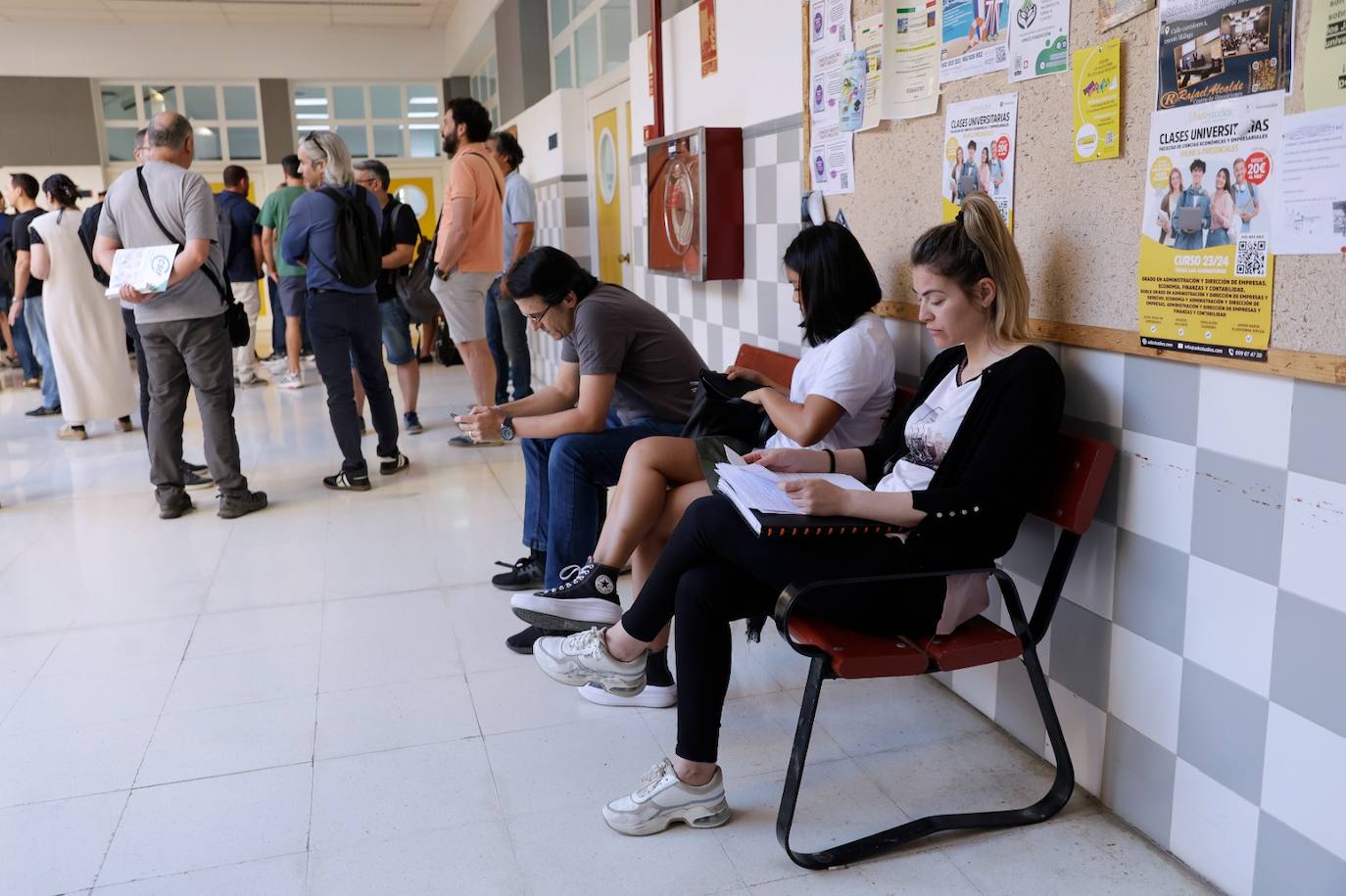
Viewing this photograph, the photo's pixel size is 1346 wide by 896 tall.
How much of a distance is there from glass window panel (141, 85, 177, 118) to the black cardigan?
11420 millimetres

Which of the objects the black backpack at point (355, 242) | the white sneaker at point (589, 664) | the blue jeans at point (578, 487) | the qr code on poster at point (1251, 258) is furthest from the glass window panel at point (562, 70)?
the qr code on poster at point (1251, 258)

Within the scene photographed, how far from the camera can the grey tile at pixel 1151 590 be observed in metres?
1.73

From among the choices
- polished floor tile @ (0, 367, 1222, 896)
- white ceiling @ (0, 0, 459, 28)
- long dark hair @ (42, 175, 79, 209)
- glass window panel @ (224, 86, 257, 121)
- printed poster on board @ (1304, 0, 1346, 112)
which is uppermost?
white ceiling @ (0, 0, 459, 28)

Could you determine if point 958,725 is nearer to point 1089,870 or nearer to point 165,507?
point 1089,870

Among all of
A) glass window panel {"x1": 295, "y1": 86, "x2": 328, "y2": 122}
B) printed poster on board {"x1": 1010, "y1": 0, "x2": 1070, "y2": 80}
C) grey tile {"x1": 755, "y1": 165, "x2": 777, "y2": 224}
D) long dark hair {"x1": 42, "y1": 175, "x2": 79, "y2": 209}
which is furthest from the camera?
glass window panel {"x1": 295, "y1": 86, "x2": 328, "y2": 122}

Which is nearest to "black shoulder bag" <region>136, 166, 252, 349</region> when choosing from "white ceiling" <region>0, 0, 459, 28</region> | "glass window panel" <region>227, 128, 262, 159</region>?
"white ceiling" <region>0, 0, 459, 28</region>

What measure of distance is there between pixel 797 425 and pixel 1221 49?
3.61ft

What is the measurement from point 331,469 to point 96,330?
1.86 metres

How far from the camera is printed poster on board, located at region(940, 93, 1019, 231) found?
2049 millimetres

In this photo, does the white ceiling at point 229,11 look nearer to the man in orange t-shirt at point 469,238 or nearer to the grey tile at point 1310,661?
the man in orange t-shirt at point 469,238

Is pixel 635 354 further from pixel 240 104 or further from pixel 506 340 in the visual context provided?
pixel 240 104

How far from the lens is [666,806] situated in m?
1.91

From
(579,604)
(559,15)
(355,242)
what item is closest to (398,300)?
(355,242)

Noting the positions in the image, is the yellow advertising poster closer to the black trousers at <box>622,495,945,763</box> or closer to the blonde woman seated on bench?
the blonde woman seated on bench
